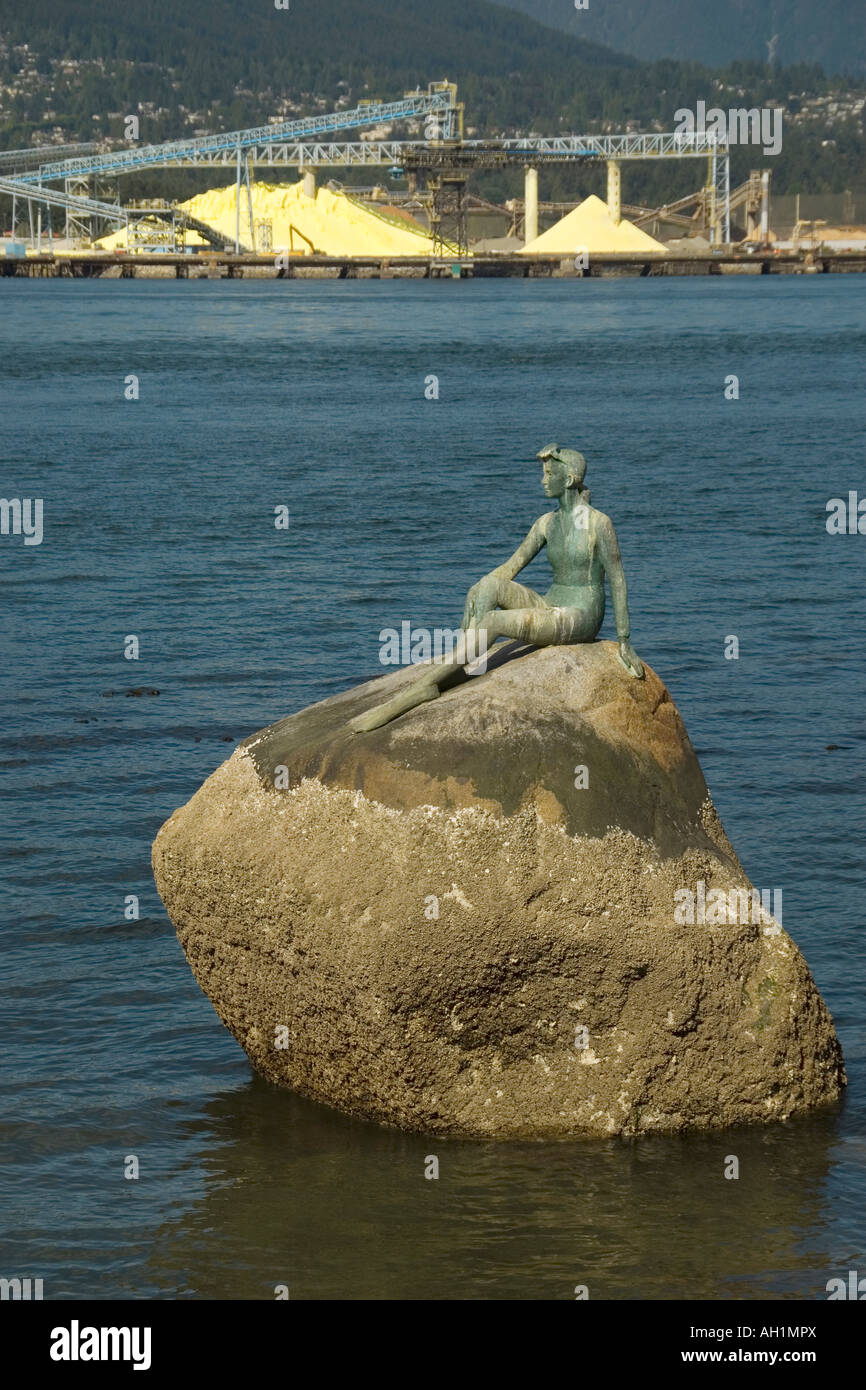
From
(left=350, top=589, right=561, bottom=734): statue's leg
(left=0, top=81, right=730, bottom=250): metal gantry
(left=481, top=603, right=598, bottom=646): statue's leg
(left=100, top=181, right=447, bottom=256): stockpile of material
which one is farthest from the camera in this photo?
(left=100, top=181, right=447, bottom=256): stockpile of material

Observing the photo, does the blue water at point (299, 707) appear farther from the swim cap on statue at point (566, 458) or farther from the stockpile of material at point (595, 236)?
Result: the stockpile of material at point (595, 236)

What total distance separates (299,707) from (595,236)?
146168 millimetres

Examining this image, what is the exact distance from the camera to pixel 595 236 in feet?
522

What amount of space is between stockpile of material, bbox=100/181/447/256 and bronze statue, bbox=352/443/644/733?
486 ft

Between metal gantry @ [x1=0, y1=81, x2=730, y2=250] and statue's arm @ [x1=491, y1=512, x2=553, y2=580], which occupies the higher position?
metal gantry @ [x1=0, y1=81, x2=730, y2=250]

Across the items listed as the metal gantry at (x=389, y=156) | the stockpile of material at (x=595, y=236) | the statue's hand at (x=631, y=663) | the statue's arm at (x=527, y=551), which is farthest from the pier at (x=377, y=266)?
the statue's hand at (x=631, y=663)

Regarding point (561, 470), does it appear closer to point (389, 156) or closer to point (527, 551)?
point (527, 551)

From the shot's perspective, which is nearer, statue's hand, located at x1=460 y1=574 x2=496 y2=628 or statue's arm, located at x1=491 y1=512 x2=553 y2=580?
statue's hand, located at x1=460 y1=574 x2=496 y2=628

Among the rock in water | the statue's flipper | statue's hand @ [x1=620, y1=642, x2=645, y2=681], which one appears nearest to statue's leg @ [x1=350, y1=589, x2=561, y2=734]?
the statue's flipper

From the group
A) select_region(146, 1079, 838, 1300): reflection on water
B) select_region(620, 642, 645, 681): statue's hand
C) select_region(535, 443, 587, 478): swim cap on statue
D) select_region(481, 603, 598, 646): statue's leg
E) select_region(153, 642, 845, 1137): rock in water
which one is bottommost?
select_region(146, 1079, 838, 1300): reflection on water

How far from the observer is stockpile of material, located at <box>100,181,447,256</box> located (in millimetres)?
159125

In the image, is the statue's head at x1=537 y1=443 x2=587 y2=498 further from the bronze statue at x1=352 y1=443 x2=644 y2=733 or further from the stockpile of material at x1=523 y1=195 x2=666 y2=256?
the stockpile of material at x1=523 y1=195 x2=666 y2=256

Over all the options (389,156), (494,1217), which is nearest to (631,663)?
(494,1217)
